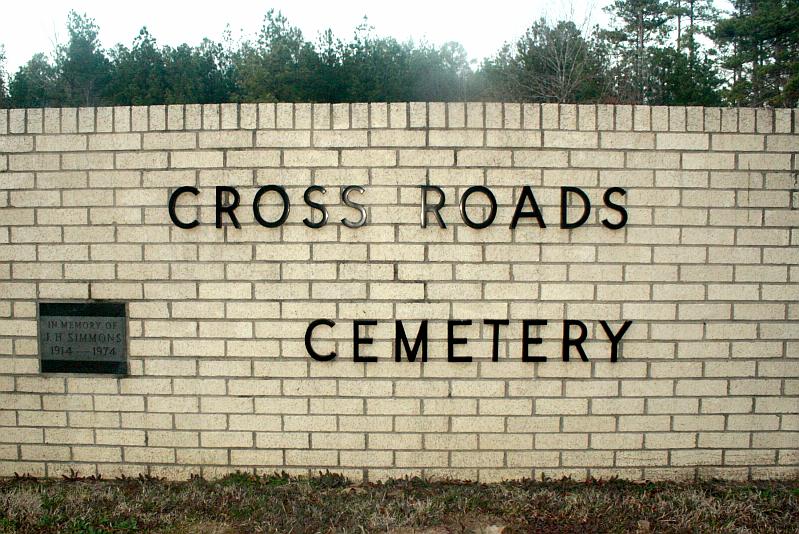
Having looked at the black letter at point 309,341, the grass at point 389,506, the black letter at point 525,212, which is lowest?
the grass at point 389,506

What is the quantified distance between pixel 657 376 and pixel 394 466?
1880 millimetres

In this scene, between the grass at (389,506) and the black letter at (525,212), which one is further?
the black letter at (525,212)

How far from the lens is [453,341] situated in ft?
13.9

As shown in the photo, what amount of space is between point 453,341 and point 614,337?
1.08 meters


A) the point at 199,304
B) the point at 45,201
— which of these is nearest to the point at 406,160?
the point at 199,304

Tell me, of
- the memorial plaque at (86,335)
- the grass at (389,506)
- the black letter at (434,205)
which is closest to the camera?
the grass at (389,506)

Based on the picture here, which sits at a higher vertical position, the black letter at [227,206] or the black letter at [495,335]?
the black letter at [227,206]

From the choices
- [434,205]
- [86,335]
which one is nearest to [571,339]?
[434,205]

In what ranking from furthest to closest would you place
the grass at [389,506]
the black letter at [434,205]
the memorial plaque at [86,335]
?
the memorial plaque at [86,335]
the black letter at [434,205]
the grass at [389,506]

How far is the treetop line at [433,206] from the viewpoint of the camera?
13.8 feet

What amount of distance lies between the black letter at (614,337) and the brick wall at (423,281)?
0.13 feet

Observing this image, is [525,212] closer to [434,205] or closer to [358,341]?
[434,205]

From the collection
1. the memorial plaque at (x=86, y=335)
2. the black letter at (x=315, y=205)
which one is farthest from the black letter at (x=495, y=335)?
the memorial plaque at (x=86, y=335)

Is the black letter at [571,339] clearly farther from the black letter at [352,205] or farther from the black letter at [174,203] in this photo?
the black letter at [174,203]
